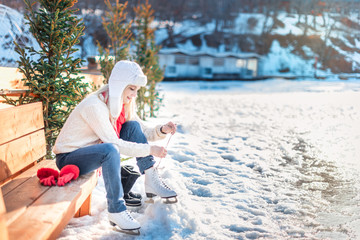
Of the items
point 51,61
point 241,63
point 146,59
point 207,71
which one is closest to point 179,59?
point 207,71

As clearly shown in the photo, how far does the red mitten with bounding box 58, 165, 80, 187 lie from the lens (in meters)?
2.24

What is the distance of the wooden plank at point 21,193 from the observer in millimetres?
1791

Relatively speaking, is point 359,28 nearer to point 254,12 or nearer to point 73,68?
point 73,68

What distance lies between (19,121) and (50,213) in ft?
2.93

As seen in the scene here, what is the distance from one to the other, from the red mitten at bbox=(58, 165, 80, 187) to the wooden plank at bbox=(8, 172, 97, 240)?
1.5 inches

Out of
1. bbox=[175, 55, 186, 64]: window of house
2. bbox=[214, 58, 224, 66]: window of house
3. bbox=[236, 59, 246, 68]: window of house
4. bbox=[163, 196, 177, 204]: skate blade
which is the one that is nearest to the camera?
bbox=[163, 196, 177, 204]: skate blade

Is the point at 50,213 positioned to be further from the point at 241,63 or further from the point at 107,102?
the point at 241,63

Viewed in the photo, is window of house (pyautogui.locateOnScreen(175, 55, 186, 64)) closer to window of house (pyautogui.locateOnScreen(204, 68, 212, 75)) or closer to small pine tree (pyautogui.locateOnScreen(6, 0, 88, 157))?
window of house (pyautogui.locateOnScreen(204, 68, 212, 75))

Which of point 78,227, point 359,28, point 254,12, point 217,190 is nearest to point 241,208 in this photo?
point 217,190

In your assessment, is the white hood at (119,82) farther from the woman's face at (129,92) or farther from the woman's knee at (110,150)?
the woman's knee at (110,150)

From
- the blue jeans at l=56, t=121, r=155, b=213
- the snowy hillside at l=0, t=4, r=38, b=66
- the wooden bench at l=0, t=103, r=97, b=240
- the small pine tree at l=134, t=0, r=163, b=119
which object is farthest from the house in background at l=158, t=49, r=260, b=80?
the blue jeans at l=56, t=121, r=155, b=213

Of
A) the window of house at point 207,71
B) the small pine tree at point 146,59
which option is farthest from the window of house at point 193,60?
the small pine tree at point 146,59

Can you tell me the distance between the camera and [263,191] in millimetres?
3525

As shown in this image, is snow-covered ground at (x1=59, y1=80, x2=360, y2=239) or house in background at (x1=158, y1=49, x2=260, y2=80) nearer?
snow-covered ground at (x1=59, y1=80, x2=360, y2=239)
